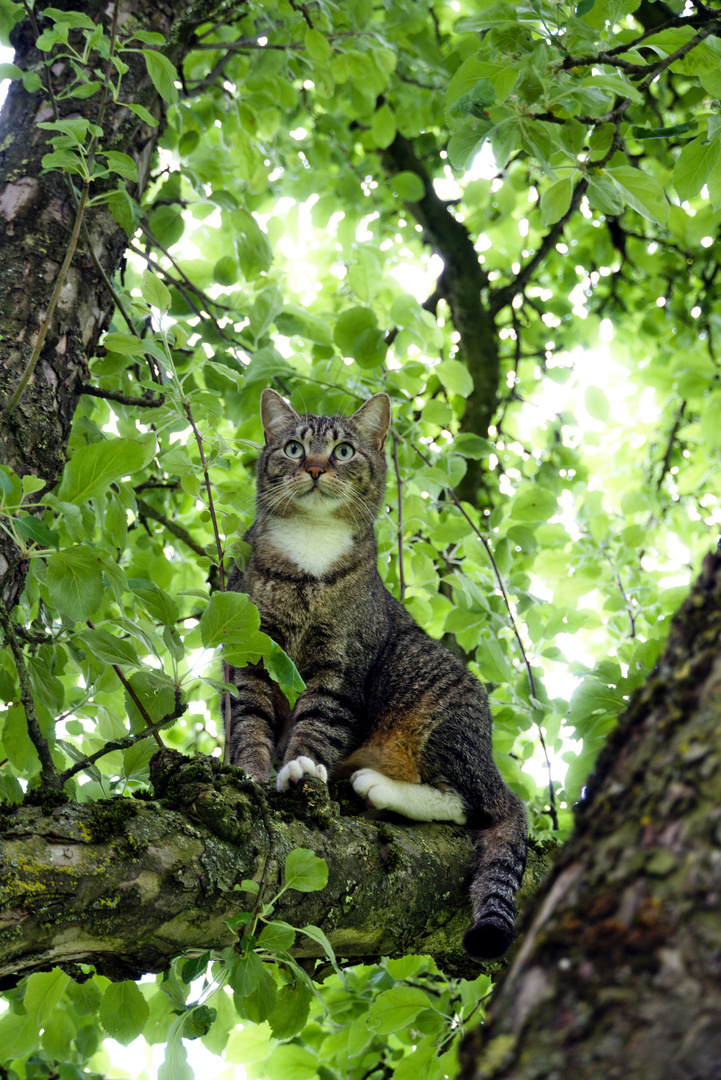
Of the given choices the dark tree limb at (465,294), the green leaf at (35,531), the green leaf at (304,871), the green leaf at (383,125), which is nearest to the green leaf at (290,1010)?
the green leaf at (304,871)

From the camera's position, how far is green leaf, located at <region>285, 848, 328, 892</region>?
5.82 feet

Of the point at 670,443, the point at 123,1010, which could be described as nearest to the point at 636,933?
the point at 123,1010

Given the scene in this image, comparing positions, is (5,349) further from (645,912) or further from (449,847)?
(645,912)

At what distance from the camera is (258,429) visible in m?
3.44

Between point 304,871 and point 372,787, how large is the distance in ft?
3.64

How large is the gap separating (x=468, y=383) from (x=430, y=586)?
110 cm

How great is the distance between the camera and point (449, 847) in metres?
A: 2.62

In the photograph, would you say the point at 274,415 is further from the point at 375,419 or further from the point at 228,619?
the point at 228,619

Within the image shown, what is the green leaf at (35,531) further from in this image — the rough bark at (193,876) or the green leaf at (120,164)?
the green leaf at (120,164)

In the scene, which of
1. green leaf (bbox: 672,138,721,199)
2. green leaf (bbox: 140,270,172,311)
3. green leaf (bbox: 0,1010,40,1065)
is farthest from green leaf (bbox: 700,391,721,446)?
green leaf (bbox: 0,1010,40,1065)

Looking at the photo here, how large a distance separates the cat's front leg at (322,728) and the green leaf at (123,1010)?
907 mm

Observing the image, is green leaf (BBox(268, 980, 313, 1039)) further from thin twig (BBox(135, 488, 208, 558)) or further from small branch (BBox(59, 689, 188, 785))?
thin twig (BBox(135, 488, 208, 558))

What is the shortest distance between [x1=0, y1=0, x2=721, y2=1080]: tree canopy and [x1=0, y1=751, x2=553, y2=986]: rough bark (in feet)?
0.05

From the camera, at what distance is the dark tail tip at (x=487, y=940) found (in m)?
2.18
